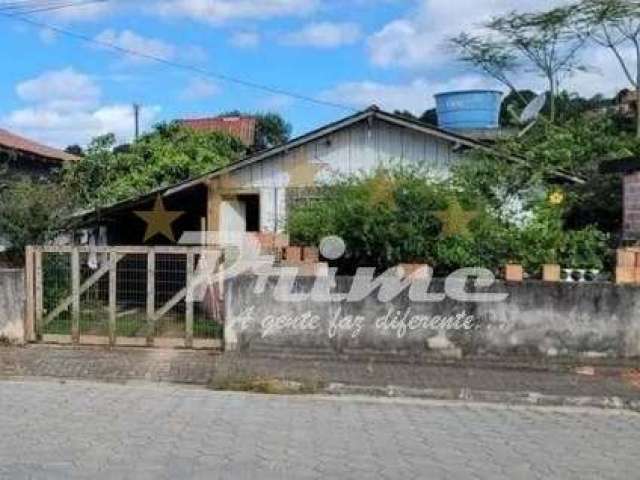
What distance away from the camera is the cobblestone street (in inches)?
236

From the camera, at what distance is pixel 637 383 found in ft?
32.1

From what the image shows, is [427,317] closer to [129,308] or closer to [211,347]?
[211,347]

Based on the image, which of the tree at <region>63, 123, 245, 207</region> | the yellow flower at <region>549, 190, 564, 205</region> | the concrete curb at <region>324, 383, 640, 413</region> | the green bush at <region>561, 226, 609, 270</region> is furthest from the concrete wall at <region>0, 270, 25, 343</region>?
the yellow flower at <region>549, 190, 564, 205</region>

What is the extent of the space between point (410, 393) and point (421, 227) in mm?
3078

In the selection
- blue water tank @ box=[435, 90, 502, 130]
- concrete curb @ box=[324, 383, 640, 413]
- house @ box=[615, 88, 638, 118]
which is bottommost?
concrete curb @ box=[324, 383, 640, 413]

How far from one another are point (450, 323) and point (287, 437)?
4325 mm

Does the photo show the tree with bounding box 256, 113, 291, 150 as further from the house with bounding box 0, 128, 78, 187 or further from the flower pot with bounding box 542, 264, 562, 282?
the flower pot with bounding box 542, 264, 562, 282

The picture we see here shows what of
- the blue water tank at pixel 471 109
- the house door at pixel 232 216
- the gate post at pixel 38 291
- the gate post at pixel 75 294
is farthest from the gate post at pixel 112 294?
the blue water tank at pixel 471 109

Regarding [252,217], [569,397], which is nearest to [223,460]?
[569,397]

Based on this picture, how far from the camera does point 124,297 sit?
38.9ft

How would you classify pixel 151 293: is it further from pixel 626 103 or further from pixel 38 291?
pixel 626 103

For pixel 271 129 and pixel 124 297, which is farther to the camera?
pixel 271 129

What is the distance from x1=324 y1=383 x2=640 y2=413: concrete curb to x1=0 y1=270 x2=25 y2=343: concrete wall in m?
4.73

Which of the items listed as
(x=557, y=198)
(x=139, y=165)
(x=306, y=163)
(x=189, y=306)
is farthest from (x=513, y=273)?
(x=139, y=165)
